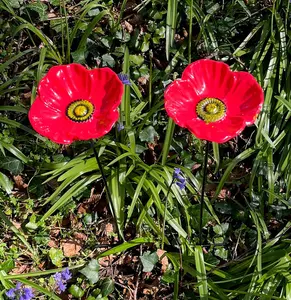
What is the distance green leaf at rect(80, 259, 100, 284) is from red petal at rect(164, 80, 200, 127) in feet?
3.48

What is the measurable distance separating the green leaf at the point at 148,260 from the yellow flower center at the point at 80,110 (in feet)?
3.24

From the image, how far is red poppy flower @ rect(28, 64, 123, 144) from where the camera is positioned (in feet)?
7.37

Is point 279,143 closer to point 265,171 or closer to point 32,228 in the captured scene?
point 265,171

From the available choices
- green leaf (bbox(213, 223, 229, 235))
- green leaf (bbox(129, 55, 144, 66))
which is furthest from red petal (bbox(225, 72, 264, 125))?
green leaf (bbox(129, 55, 144, 66))

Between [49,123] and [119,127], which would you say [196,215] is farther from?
[49,123]

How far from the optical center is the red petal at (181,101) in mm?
2246

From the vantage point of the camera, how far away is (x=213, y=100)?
2.34m

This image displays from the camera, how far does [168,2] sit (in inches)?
131

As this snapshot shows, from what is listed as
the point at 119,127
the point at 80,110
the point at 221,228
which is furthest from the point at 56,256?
the point at 80,110

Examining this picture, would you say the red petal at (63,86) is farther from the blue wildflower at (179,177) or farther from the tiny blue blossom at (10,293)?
the tiny blue blossom at (10,293)

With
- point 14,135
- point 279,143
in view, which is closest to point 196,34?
point 279,143

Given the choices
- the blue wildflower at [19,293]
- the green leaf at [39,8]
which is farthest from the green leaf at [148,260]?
the green leaf at [39,8]

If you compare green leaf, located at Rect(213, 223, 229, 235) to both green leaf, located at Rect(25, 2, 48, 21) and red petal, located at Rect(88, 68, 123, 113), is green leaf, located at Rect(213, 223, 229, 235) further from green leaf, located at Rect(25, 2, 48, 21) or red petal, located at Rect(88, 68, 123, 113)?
green leaf, located at Rect(25, 2, 48, 21)

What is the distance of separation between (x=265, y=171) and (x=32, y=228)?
4.41ft
